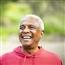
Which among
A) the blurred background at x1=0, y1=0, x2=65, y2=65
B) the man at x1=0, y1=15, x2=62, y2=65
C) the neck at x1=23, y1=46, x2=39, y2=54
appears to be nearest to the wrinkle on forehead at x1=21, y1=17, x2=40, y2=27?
the man at x1=0, y1=15, x2=62, y2=65

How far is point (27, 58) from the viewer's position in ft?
15.5

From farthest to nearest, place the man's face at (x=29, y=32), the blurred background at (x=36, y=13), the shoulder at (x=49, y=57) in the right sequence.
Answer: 1. the blurred background at (x=36, y=13)
2. the shoulder at (x=49, y=57)
3. the man's face at (x=29, y=32)

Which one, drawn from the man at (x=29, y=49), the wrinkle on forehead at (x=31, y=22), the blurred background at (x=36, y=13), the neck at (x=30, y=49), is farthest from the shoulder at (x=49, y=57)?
the blurred background at (x=36, y=13)

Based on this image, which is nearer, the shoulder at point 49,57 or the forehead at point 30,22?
the forehead at point 30,22

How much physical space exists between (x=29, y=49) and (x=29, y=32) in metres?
0.18

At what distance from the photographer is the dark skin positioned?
15.2ft

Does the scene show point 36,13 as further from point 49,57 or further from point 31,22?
point 31,22

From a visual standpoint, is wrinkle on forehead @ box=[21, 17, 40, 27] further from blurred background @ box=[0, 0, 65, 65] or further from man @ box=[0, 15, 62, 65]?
blurred background @ box=[0, 0, 65, 65]

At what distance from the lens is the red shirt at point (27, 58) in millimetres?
4719

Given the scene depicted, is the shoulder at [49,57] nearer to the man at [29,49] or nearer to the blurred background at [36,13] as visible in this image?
the man at [29,49]

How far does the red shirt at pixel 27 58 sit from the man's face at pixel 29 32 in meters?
0.13

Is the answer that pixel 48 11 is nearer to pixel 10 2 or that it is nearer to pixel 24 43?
pixel 10 2

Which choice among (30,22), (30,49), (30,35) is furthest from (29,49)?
(30,22)

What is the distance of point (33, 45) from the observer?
4727 millimetres
